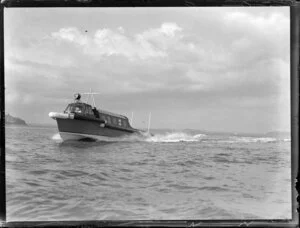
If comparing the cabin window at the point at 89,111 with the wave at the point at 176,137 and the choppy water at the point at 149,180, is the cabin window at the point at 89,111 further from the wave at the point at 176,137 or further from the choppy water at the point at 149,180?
the wave at the point at 176,137

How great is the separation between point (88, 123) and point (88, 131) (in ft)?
0.47

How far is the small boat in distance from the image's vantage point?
336 cm

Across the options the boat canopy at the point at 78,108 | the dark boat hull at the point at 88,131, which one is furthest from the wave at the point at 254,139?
the boat canopy at the point at 78,108

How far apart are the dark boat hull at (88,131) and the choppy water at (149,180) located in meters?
0.41

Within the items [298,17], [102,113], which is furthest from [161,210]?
[298,17]

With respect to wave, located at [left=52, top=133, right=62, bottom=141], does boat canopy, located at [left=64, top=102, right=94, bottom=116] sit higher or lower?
higher

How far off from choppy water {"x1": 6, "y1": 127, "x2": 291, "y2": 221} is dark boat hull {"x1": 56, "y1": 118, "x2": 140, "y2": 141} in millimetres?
412

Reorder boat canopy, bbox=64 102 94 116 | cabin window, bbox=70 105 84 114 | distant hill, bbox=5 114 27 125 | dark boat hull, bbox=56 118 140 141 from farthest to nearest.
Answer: dark boat hull, bbox=56 118 140 141, cabin window, bbox=70 105 84 114, boat canopy, bbox=64 102 94 116, distant hill, bbox=5 114 27 125

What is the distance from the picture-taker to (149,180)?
121 inches

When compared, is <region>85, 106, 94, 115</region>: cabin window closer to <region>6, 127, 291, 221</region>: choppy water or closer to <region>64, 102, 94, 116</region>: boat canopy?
<region>64, 102, 94, 116</region>: boat canopy

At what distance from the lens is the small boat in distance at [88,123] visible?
336 centimetres

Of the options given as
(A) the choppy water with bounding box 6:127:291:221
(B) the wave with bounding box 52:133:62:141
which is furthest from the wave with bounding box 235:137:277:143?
(B) the wave with bounding box 52:133:62:141

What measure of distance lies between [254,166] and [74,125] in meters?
2.18

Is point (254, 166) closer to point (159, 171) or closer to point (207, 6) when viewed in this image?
point (159, 171)
